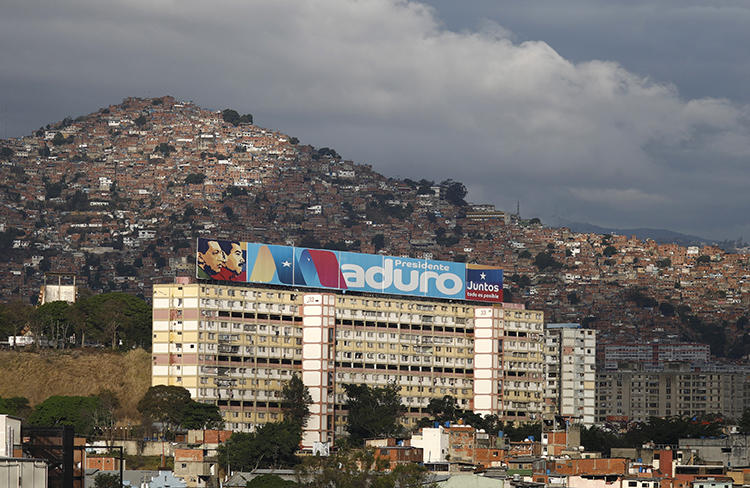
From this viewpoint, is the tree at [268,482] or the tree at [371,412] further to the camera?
the tree at [371,412]

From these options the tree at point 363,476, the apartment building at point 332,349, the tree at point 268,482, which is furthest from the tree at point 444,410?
the tree at point 363,476

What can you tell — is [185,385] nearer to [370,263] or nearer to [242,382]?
[242,382]

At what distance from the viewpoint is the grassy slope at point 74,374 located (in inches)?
6732

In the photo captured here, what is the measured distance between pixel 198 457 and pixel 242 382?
44309 mm

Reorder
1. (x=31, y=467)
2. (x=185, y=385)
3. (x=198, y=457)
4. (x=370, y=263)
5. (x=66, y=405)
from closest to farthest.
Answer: (x=31, y=467)
(x=198, y=457)
(x=66, y=405)
(x=185, y=385)
(x=370, y=263)

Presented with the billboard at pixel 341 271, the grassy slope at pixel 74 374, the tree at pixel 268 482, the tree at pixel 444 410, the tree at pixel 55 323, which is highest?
the billboard at pixel 341 271

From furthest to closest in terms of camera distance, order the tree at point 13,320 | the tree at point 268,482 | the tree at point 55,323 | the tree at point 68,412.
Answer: the tree at point 13,320, the tree at point 55,323, the tree at point 68,412, the tree at point 268,482

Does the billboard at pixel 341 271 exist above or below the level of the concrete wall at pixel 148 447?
above

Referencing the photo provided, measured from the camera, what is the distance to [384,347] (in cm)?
18950

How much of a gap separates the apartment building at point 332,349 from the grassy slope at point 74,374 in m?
3.99

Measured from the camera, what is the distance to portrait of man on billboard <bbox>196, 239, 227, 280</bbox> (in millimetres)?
174500

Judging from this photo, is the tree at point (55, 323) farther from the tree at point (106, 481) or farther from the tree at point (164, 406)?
the tree at point (106, 481)

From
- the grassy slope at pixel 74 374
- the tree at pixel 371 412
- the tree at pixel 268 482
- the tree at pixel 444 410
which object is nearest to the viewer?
the tree at pixel 268 482

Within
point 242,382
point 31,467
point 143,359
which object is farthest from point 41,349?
point 31,467
